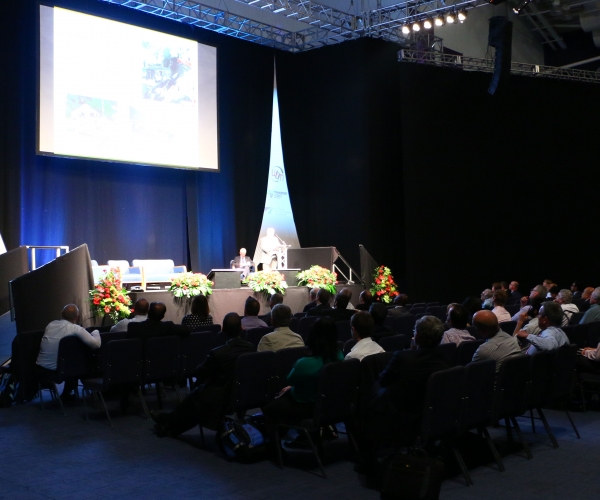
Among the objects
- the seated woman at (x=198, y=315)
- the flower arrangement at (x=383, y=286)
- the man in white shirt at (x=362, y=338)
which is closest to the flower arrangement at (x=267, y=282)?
the flower arrangement at (x=383, y=286)

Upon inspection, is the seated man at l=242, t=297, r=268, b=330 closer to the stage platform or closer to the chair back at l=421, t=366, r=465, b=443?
the chair back at l=421, t=366, r=465, b=443

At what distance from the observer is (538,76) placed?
1529 cm

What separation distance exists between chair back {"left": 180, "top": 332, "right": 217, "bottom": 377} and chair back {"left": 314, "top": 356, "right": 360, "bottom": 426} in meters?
2.10

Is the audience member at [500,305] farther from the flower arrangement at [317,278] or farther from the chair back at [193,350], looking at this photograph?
the flower arrangement at [317,278]

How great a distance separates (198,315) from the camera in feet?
23.4

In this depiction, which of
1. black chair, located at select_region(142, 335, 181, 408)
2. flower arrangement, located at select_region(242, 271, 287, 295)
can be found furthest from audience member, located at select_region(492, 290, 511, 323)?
flower arrangement, located at select_region(242, 271, 287, 295)

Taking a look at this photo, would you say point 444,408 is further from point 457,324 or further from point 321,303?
point 321,303

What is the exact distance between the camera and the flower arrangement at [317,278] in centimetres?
1206

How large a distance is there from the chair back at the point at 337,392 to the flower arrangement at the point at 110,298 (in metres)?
5.30

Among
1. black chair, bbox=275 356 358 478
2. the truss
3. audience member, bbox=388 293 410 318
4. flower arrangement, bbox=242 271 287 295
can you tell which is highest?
the truss

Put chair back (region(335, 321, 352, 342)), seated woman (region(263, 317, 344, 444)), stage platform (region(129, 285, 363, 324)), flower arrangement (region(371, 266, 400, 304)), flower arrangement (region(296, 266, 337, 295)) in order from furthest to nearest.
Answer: flower arrangement (region(371, 266, 400, 304))
flower arrangement (region(296, 266, 337, 295))
stage platform (region(129, 285, 363, 324))
chair back (region(335, 321, 352, 342))
seated woman (region(263, 317, 344, 444))

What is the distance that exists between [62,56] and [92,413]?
317 inches

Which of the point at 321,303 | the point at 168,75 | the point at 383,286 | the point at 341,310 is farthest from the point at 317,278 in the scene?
the point at 168,75

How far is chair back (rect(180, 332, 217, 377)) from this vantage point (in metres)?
6.09
